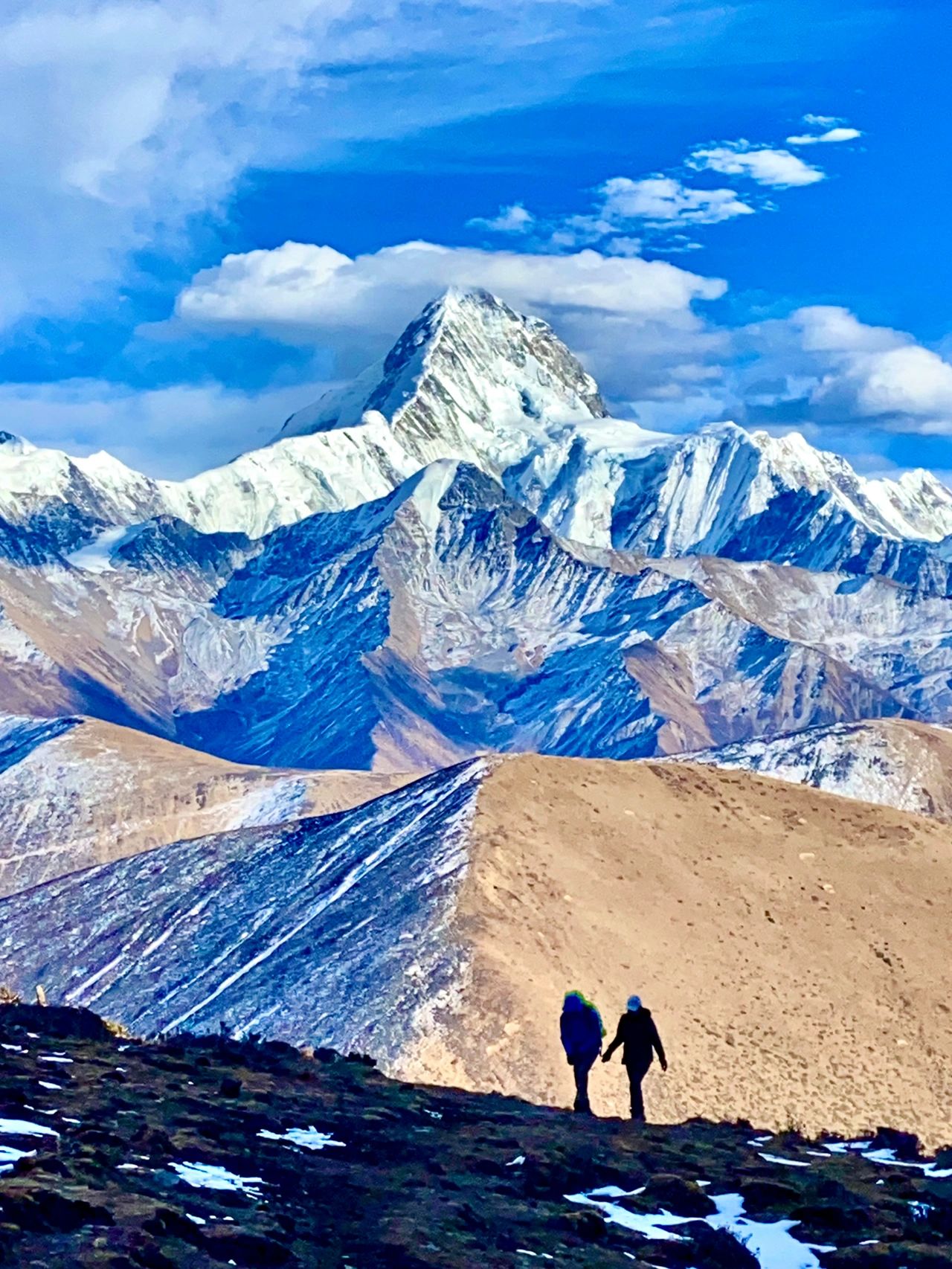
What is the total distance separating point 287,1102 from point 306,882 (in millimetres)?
65980

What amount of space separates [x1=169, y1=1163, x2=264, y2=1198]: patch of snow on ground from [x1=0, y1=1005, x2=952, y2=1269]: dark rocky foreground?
0.05 m

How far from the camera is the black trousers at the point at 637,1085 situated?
36688 millimetres

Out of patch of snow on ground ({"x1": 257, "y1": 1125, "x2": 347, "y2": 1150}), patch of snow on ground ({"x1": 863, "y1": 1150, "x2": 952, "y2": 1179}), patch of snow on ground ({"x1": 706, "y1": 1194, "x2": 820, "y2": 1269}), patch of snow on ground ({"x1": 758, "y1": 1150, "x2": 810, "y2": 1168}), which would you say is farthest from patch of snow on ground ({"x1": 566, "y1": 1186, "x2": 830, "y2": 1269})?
patch of snow on ground ({"x1": 863, "y1": 1150, "x2": 952, "y2": 1179})

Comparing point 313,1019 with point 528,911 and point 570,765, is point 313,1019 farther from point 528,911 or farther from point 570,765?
point 570,765

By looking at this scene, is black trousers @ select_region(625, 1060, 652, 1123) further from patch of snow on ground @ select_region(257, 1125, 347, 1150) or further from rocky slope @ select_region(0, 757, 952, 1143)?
rocky slope @ select_region(0, 757, 952, 1143)

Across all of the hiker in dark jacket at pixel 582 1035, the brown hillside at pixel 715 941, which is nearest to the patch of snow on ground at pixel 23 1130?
the hiker in dark jacket at pixel 582 1035

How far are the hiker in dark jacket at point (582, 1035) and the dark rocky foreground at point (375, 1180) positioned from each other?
3.16 metres

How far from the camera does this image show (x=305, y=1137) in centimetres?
2806

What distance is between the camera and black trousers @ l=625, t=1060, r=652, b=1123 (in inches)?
1444

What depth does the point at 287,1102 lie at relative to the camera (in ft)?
102

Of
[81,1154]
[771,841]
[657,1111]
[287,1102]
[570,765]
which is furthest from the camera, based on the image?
[570,765]

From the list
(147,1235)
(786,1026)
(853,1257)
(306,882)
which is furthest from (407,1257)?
(306,882)

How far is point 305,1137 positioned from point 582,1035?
11.1 metres

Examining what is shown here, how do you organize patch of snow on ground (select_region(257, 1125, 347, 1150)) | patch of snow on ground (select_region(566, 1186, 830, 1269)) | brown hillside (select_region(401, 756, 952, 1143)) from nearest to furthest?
patch of snow on ground (select_region(566, 1186, 830, 1269)), patch of snow on ground (select_region(257, 1125, 347, 1150)), brown hillside (select_region(401, 756, 952, 1143))
